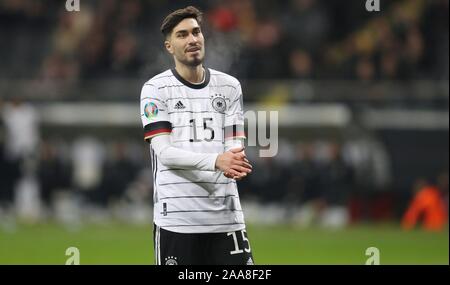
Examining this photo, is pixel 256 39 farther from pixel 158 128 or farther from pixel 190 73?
pixel 158 128

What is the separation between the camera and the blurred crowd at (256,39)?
20234mm

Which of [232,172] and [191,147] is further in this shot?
[191,147]

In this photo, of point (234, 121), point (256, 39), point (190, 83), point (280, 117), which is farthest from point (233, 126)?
point (256, 39)

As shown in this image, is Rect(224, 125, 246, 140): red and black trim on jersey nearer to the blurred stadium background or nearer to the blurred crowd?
the blurred stadium background

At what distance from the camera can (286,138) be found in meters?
20.8

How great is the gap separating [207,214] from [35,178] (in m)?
13.6

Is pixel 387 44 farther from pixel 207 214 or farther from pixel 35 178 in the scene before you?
pixel 207 214

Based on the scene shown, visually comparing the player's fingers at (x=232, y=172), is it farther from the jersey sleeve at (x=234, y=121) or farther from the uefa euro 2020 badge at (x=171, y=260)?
the uefa euro 2020 badge at (x=171, y=260)

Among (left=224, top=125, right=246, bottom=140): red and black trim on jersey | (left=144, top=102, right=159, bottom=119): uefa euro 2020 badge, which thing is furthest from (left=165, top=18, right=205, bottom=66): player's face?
(left=224, top=125, right=246, bottom=140): red and black trim on jersey

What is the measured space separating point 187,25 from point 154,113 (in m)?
0.62

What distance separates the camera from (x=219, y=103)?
7332 mm

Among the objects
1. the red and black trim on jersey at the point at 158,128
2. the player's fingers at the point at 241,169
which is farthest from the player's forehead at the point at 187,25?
the player's fingers at the point at 241,169

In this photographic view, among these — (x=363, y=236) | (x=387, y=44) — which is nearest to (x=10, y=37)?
(x=387, y=44)

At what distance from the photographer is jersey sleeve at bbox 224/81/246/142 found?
732 centimetres
